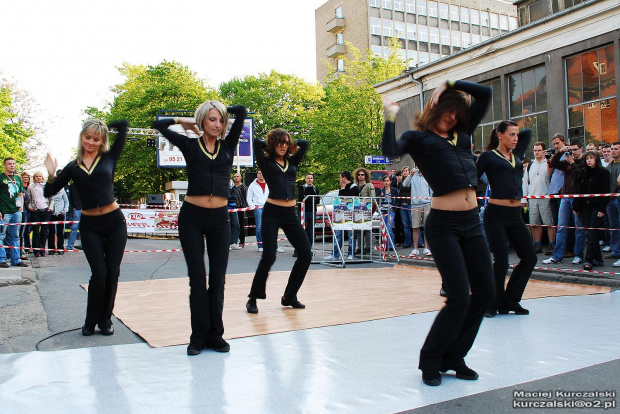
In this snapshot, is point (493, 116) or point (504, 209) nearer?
point (504, 209)

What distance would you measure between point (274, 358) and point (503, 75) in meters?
19.1

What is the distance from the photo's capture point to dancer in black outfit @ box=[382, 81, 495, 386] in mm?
3465

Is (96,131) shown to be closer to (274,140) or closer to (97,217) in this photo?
(97,217)

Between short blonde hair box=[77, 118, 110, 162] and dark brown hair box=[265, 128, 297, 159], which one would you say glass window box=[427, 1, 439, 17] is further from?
short blonde hair box=[77, 118, 110, 162]

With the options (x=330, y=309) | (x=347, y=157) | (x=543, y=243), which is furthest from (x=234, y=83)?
(x=330, y=309)

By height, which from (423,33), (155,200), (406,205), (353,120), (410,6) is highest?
(410,6)

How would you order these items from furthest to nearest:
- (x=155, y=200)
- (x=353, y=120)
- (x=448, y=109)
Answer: (x=353, y=120), (x=155, y=200), (x=448, y=109)

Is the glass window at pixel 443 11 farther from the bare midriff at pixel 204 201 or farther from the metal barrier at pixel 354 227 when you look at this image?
the bare midriff at pixel 204 201

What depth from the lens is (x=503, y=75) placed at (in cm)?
2059

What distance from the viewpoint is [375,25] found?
56.5 metres

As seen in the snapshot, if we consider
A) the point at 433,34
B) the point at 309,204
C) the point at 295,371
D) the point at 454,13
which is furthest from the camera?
the point at 454,13

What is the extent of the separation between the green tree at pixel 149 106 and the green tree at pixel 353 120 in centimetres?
1012

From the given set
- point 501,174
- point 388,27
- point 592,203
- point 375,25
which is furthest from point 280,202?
point 388,27

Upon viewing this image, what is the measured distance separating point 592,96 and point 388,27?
1686 inches
